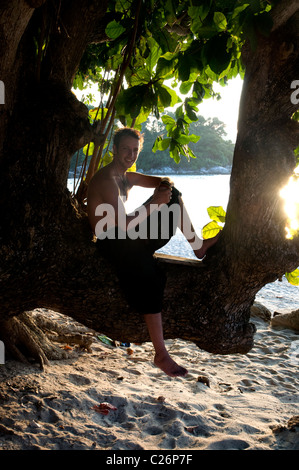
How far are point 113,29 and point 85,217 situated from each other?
51.5 inches

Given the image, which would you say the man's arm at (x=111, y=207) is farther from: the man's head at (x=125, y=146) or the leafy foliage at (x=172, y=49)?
the leafy foliage at (x=172, y=49)

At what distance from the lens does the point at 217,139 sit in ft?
184

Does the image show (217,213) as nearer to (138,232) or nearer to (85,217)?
(138,232)

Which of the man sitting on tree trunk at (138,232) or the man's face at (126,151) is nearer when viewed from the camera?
the man sitting on tree trunk at (138,232)

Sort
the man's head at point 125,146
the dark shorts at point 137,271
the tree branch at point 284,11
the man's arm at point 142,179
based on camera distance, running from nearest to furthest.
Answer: the tree branch at point 284,11 < the dark shorts at point 137,271 < the man's head at point 125,146 < the man's arm at point 142,179

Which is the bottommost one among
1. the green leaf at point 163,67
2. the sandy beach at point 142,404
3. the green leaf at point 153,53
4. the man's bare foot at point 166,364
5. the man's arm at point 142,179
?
the sandy beach at point 142,404

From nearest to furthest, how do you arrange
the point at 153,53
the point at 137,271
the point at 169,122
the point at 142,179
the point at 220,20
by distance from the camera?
the point at 220,20 < the point at 137,271 < the point at 153,53 < the point at 142,179 < the point at 169,122

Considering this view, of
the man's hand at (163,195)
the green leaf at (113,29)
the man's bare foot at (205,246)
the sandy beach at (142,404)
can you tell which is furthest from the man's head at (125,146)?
the sandy beach at (142,404)

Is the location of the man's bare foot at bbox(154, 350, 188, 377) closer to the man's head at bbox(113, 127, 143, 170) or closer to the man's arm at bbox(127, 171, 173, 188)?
the man's head at bbox(113, 127, 143, 170)

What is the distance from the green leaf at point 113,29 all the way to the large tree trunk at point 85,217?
0.21 m

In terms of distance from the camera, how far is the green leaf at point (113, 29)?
2.64m

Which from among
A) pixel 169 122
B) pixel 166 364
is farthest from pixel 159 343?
pixel 169 122

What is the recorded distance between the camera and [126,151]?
2.85 meters
